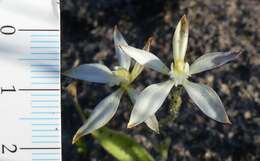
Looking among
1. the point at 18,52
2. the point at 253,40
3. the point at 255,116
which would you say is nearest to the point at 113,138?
the point at 18,52

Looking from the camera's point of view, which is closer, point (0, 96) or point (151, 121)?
point (151, 121)

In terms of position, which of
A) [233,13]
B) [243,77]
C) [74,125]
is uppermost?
[233,13]

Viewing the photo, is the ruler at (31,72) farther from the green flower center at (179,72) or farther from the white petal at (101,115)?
the green flower center at (179,72)

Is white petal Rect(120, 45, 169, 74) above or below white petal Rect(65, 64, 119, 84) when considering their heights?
Result: above

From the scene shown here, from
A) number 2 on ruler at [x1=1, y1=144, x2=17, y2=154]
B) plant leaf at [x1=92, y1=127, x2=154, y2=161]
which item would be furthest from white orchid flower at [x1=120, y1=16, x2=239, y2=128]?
number 2 on ruler at [x1=1, y1=144, x2=17, y2=154]

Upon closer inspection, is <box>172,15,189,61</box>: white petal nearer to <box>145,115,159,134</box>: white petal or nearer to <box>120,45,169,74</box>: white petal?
<box>120,45,169,74</box>: white petal

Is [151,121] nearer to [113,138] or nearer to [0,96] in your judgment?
[113,138]

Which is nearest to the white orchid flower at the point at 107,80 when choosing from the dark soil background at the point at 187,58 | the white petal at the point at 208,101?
the white petal at the point at 208,101

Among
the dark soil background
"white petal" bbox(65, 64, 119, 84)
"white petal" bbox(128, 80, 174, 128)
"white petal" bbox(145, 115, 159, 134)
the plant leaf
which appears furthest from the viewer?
the dark soil background
